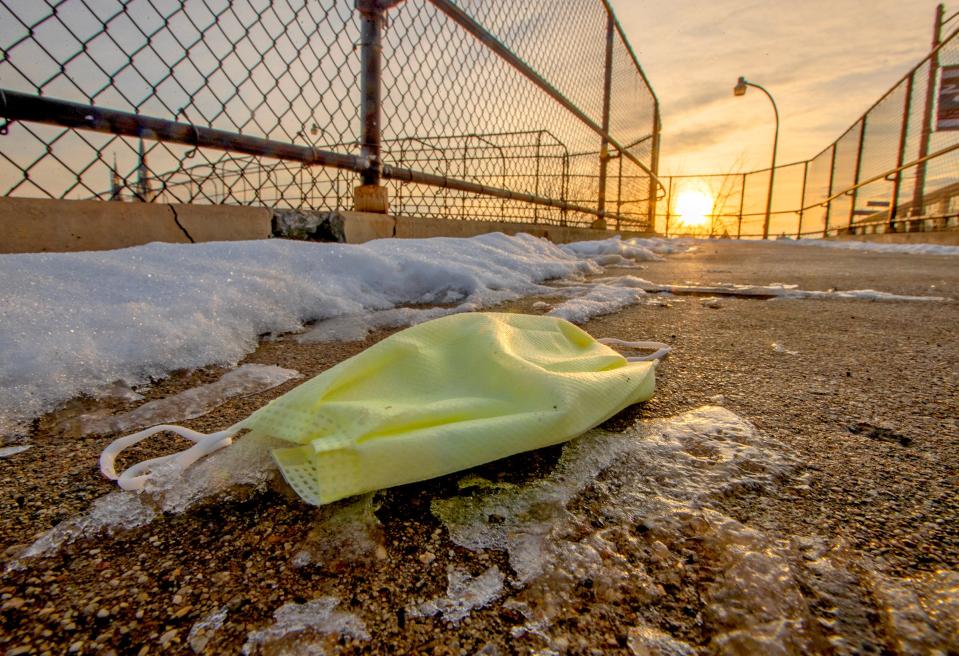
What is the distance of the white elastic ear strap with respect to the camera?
0.57m

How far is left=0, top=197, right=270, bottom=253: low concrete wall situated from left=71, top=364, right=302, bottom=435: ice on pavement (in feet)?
3.28

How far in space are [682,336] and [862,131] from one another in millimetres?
11355

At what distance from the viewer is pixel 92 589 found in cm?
43

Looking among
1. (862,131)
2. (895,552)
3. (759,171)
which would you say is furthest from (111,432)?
(759,171)

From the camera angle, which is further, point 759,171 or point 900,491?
point 759,171

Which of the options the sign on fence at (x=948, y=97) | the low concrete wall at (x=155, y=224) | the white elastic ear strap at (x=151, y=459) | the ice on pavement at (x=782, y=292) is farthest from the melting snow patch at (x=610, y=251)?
the sign on fence at (x=948, y=97)

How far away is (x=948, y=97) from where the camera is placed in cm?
707

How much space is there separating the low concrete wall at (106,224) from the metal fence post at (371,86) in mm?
647

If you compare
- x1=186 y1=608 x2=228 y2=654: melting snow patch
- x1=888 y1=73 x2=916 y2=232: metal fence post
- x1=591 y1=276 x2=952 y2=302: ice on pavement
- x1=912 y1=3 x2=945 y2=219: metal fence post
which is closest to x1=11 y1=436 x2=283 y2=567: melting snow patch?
x1=186 y1=608 x2=228 y2=654: melting snow patch

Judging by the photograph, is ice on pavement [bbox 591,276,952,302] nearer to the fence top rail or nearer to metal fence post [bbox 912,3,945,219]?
the fence top rail

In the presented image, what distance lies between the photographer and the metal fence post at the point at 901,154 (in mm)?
7609

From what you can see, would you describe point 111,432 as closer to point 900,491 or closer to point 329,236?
point 900,491

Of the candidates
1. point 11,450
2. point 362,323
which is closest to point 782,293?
point 362,323

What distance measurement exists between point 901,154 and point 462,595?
35.3 ft
